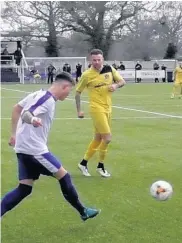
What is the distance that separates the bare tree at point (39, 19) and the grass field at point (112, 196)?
50.3m

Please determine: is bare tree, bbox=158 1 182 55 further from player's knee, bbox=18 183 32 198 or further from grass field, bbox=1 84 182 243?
player's knee, bbox=18 183 32 198

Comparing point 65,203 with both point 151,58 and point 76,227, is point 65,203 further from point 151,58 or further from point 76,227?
point 151,58

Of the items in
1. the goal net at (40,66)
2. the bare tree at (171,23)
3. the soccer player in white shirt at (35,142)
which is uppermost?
the bare tree at (171,23)

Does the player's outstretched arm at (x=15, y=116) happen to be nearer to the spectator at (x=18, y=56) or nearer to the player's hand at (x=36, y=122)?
the player's hand at (x=36, y=122)

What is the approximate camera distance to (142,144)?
13859 millimetres

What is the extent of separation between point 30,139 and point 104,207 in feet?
6.43

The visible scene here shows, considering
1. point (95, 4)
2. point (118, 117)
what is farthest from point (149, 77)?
point (118, 117)

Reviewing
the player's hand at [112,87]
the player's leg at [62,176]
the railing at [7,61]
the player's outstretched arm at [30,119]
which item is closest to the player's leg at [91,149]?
the player's hand at [112,87]

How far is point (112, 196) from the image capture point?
8.52m

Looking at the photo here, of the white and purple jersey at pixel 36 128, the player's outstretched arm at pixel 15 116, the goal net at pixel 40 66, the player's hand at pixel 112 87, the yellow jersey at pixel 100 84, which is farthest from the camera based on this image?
the goal net at pixel 40 66

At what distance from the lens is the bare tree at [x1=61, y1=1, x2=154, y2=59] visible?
2552 inches

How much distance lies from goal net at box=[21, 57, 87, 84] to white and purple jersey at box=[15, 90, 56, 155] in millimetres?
47349

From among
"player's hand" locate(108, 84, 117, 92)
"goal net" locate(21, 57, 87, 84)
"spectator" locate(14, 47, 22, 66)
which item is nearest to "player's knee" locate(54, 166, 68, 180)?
"player's hand" locate(108, 84, 117, 92)

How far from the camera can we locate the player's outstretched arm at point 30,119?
6.07m
